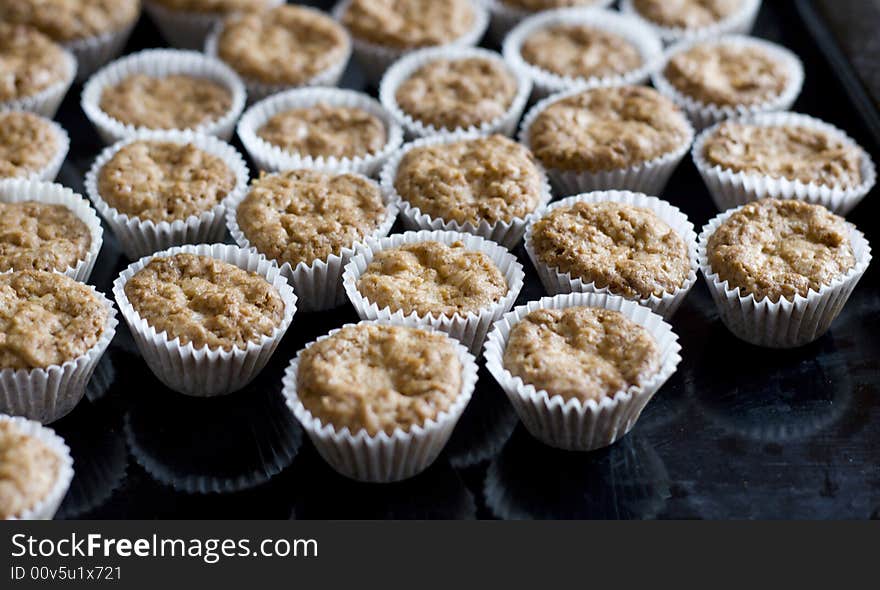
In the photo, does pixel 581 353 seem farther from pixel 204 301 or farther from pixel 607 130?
pixel 607 130

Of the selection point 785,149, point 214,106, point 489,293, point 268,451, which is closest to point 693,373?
point 489,293

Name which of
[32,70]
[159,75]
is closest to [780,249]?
[159,75]

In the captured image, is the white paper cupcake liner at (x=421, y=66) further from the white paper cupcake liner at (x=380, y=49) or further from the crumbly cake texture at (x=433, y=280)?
the crumbly cake texture at (x=433, y=280)

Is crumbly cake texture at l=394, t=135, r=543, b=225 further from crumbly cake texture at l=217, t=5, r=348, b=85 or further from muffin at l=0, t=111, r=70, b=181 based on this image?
muffin at l=0, t=111, r=70, b=181

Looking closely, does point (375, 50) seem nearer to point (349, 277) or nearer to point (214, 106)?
point (214, 106)

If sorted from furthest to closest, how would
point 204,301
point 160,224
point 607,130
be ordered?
point 607,130 < point 160,224 < point 204,301

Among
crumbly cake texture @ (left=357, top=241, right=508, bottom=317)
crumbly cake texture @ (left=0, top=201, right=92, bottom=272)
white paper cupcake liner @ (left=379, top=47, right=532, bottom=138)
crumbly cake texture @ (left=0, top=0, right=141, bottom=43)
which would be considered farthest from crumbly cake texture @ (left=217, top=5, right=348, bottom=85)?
crumbly cake texture @ (left=357, top=241, right=508, bottom=317)

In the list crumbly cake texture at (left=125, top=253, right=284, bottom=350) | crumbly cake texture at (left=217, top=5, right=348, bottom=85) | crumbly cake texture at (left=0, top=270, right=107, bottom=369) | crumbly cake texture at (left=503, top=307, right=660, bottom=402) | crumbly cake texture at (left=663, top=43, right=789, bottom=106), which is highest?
crumbly cake texture at (left=663, top=43, right=789, bottom=106)
